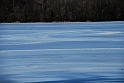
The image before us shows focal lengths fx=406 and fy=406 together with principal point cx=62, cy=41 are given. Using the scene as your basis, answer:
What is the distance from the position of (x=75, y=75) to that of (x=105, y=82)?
580 mm

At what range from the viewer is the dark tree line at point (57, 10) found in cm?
479

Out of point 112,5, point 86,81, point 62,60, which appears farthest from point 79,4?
point 86,81

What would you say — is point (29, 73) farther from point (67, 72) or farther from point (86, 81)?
point (86, 81)

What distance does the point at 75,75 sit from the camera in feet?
15.1

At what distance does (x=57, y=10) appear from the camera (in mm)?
5516

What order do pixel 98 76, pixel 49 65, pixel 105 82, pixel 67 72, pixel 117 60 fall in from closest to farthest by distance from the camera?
pixel 105 82 → pixel 98 76 → pixel 67 72 → pixel 49 65 → pixel 117 60

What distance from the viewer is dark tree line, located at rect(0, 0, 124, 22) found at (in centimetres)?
479

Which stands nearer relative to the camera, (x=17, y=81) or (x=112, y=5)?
(x=17, y=81)

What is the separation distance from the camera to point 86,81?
4172 mm

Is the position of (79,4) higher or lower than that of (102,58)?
higher

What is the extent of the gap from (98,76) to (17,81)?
0.91m

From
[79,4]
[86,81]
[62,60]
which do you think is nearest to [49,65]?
[62,60]

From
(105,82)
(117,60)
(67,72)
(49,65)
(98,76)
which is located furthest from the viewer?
(117,60)

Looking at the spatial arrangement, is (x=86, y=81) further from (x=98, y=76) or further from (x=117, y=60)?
(x=117, y=60)
